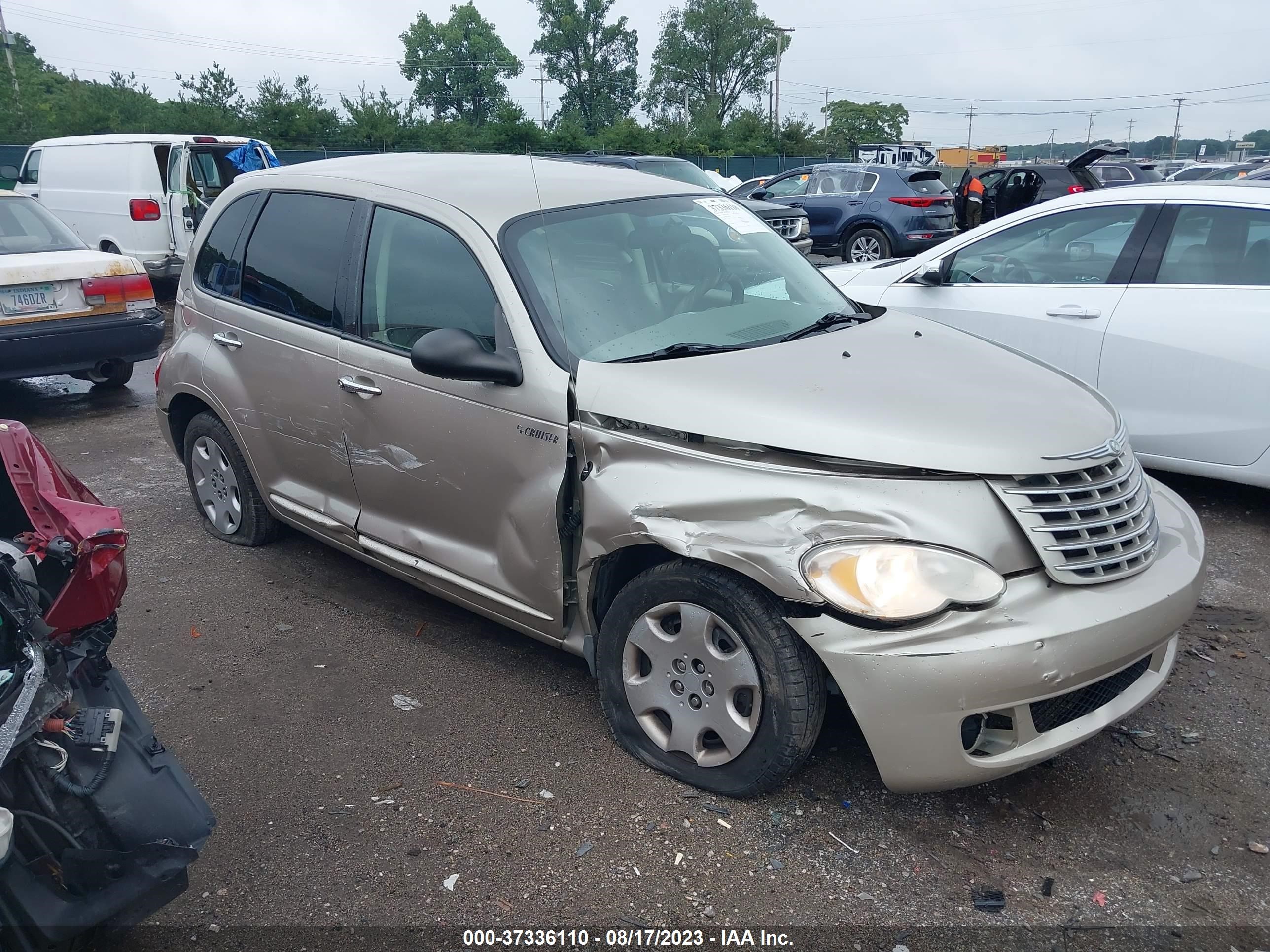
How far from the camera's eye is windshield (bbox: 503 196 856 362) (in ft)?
10.8

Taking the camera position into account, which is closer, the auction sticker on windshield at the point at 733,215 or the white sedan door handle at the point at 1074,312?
the auction sticker on windshield at the point at 733,215

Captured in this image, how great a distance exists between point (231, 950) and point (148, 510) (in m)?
3.68

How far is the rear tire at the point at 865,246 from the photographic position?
14.8 m

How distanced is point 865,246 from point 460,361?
12991 mm

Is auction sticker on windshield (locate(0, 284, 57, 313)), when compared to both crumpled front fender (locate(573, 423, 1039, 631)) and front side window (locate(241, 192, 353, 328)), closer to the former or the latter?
front side window (locate(241, 192, 353, 328))

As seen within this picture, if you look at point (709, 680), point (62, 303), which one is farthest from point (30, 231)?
point (709, 680)

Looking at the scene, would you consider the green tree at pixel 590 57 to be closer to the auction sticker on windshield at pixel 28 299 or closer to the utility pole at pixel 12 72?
the utility pole at pixel 12 72

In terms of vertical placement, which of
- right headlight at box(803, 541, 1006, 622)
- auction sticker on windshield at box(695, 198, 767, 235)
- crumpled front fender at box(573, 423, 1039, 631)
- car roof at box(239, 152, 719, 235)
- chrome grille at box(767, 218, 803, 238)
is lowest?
right headlight at box(803, 541, 1006, 622)

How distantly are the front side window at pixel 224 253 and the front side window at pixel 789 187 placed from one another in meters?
12.6

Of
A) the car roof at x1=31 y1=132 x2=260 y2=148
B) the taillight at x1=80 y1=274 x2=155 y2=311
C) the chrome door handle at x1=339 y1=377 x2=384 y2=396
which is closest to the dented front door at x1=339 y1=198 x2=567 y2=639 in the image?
the chrome door handle at x1=339 y1=377 x2=384 y2=396

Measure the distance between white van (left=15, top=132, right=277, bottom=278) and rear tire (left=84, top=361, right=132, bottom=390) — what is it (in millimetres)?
4132

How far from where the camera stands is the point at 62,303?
24.2 feet

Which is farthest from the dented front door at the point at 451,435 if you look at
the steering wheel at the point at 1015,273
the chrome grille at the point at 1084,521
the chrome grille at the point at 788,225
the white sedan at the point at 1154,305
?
the chrome grille at the point at 788,225

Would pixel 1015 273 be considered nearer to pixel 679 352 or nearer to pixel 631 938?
pixel 679 352
